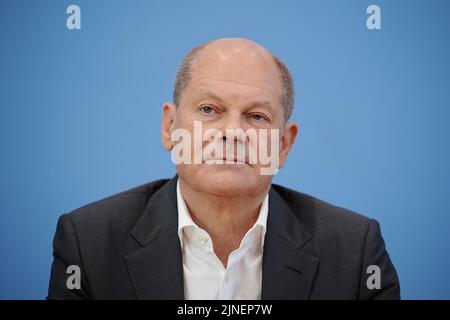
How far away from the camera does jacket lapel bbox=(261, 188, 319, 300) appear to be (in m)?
2.10

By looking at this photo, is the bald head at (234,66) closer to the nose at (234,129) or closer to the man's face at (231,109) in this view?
the man's face at (231,109)

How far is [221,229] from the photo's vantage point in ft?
7.48

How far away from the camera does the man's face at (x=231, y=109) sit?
6.68 ft

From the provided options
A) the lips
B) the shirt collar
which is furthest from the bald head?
the shirt collar

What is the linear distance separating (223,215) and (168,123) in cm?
50

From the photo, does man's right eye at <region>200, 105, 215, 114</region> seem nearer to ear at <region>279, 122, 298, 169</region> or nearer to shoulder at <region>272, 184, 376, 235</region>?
ear at <region>279, 122, 298, 169</region>

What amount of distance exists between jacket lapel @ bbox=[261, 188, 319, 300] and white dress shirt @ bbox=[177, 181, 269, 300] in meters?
0.08

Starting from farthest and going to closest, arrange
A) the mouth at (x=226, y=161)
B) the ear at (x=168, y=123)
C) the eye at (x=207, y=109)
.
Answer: the ear at (x=168, y=123)
the eye at (x=207, y=109)
the mouth at (x=226, y=161)

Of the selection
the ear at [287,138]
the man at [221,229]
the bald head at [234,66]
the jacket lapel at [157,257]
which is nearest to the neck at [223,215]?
the man at [221,229]

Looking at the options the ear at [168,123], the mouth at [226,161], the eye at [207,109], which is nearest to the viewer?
the mouth at [226,161]

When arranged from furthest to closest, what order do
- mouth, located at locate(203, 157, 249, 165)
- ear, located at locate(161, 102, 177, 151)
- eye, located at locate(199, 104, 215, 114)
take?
1. ear, located at locate(161, 102, 177, 151)
2. eye, located at locate(199, 104, 215, 114)
3. mouth, located at locate(203, 157, 249, 165)

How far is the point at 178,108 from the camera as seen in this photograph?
7.39 ft
